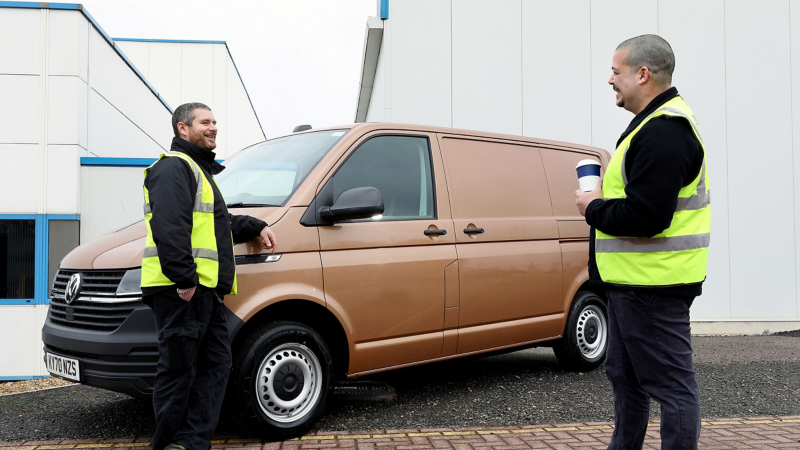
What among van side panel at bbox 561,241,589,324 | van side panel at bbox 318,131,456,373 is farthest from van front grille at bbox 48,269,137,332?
van side panel at bbox 561,241,589,324

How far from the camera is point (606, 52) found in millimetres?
9586

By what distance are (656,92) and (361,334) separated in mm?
Result: 2433

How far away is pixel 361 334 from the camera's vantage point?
13.5ft

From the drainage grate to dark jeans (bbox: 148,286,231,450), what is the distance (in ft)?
5.56

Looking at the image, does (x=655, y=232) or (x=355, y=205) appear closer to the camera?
(x=655, y=232)

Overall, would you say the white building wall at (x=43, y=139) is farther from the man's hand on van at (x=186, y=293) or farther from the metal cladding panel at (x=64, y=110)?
the man's hand on van at (x=186, y=293)

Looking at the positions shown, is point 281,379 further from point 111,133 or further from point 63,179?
point 111,133

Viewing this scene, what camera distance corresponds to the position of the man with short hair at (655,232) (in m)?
2.30

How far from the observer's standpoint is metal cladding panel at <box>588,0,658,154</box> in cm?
957

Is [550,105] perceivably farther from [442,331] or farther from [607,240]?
[607,240]

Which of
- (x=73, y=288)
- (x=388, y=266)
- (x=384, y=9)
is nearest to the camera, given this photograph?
(x=73, y=288)

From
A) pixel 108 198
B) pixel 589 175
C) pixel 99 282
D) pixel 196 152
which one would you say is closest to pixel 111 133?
pixel 108 198

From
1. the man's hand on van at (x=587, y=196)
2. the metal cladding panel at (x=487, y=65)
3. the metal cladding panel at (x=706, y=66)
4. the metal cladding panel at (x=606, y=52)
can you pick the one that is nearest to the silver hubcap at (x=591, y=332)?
the man's hand on van at (x=587, y=196)

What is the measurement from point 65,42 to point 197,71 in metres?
19.1
